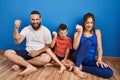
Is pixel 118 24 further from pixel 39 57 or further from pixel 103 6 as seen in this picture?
pixel 39 57

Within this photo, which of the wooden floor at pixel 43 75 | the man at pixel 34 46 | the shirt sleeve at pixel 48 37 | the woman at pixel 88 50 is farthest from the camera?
the shirt sleeve at pixel 48 37

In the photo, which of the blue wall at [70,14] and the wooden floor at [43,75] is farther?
the blue wall at [70,14]

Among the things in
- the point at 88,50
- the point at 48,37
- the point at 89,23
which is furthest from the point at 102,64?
the point at 48,37

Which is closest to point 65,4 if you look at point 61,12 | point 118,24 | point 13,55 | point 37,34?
point 61,12

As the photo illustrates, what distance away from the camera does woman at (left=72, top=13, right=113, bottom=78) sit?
2.33 meters

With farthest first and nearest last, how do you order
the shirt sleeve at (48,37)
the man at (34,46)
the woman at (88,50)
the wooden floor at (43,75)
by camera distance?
the shirt sleeve at (48,37) → the man at (34,46) → the woman at (88,50) → the wooden floor at (43,75)

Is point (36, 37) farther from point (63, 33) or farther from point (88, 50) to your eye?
point (88, 50)

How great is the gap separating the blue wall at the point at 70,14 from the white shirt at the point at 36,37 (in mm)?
236

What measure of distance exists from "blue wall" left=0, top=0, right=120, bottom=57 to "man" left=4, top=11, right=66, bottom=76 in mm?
243

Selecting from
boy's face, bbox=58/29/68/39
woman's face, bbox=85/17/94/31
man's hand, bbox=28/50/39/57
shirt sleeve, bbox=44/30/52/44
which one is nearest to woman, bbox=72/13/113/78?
woman's face, bbox=85/17/94/31

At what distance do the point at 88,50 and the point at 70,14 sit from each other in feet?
2.00

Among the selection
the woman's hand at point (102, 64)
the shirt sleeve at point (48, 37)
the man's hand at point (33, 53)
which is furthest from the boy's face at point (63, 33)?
the woman's hand at point (102, 64)

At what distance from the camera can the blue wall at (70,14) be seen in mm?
2723

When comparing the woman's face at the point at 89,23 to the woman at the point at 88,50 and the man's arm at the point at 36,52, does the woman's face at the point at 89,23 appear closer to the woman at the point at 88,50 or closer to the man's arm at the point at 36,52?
the woman at the point at 88,50
